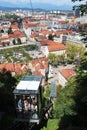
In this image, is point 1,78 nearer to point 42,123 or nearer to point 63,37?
point 42,123

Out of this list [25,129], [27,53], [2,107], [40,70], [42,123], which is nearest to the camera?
[25,129]

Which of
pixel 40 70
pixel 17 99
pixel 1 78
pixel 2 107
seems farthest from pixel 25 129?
pixel 40 70

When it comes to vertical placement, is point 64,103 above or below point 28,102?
below

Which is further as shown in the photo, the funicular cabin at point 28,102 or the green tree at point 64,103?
the green tree at point 64,103

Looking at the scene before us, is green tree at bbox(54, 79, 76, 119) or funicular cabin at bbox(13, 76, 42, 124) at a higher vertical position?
funicular cabin at bbox(13, 76, 42, 124)

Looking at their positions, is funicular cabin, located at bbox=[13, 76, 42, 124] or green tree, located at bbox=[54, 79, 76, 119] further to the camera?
green tree, located at bbox=[54, 79, 76, 119]

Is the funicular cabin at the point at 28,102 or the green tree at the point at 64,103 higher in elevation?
the funicular cabin at the point at 28,102

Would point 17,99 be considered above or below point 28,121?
above

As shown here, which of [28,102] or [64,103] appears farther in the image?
[64,103]
